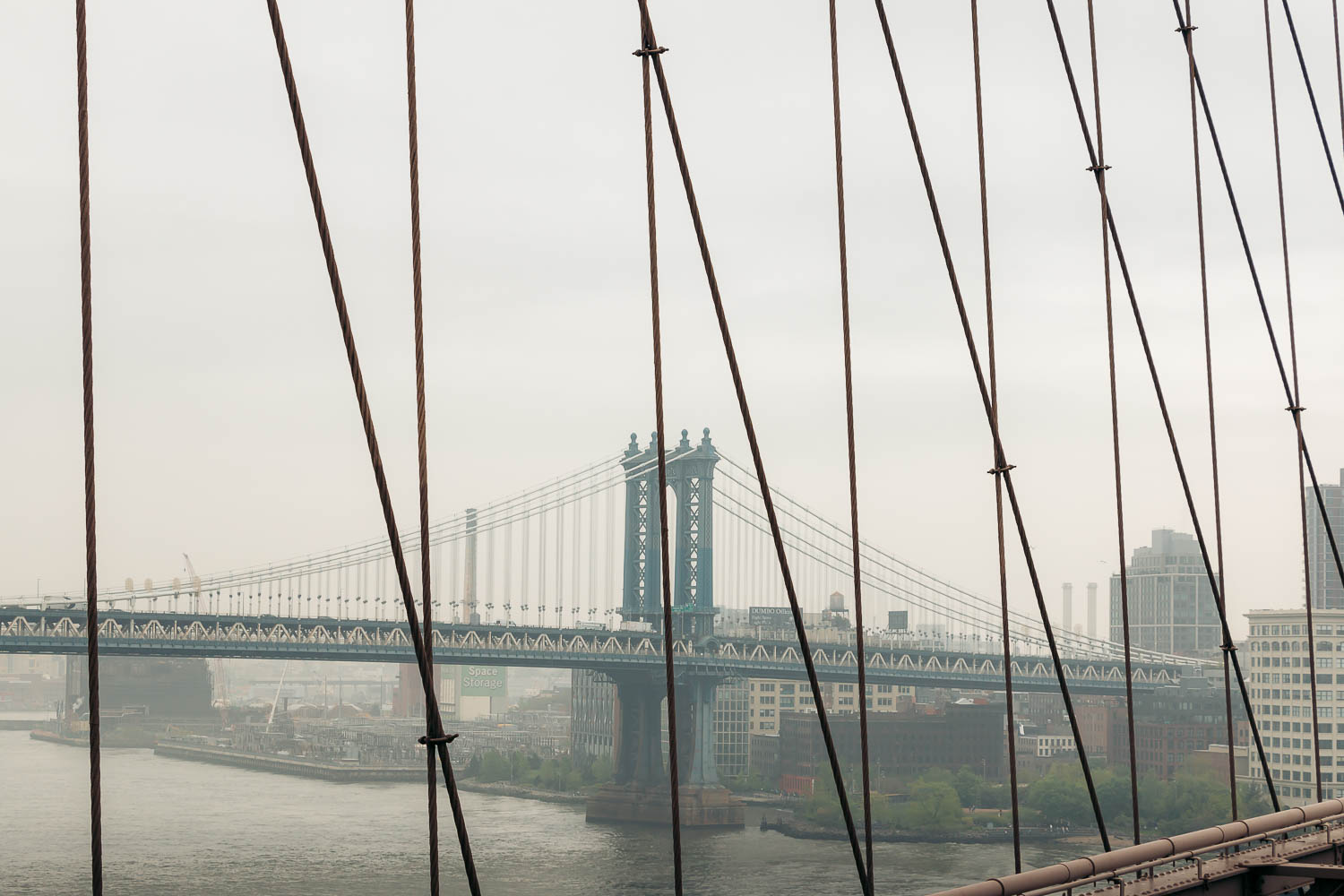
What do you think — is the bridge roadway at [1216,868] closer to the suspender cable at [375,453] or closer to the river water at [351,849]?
the suspender cable at [375,453]

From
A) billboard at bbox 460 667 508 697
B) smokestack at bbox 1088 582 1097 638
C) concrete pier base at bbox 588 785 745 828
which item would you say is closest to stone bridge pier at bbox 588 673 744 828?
concrete pier base at bbox 588 785 745 828

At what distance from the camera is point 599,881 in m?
23.6

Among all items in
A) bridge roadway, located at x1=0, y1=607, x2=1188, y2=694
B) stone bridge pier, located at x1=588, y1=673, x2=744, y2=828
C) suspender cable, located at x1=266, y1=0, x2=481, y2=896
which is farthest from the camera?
stone bridge pier, located at x1=588, y1=673, x2=744, y2=828

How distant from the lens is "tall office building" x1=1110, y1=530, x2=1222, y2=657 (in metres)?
52.9

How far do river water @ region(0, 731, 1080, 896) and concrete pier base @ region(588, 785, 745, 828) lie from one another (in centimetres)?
60

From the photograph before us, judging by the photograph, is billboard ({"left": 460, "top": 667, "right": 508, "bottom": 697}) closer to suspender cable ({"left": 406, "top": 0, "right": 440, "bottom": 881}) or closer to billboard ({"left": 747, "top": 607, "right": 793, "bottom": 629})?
billboard ({"left": 747, "top": 607, "right": 793, "bottom": 629})

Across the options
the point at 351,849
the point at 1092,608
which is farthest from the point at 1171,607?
the point at 351,849

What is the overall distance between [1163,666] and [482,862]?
67.1ft

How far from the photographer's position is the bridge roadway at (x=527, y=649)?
24.7m

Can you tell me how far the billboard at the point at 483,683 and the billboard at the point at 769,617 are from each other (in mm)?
12938

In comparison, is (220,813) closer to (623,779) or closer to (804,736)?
(623,779)


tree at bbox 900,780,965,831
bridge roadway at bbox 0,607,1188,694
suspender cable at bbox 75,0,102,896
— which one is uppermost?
suspender cable at bbox 75,0,102,896

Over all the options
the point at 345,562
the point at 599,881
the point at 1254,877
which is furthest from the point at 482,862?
the point at 1254,877

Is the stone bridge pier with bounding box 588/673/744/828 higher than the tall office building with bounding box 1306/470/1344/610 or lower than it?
lower
